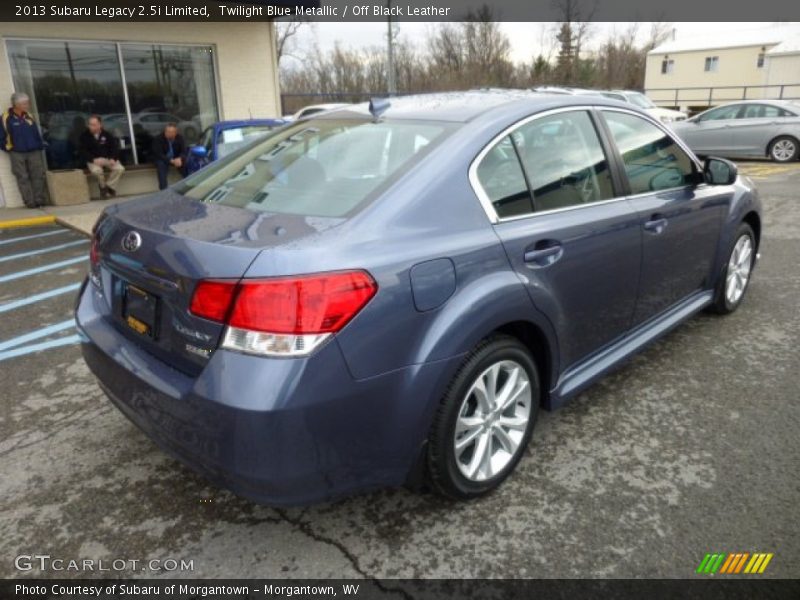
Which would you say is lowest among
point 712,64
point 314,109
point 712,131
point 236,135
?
point 712,131

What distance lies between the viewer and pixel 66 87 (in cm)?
1045

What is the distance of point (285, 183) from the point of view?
2.55 m

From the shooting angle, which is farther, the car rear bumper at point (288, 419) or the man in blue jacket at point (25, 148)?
the man in blue jacket at point (25, 148)

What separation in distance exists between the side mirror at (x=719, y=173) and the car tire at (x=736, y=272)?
0.56 m

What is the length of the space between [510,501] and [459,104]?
5.94 feet

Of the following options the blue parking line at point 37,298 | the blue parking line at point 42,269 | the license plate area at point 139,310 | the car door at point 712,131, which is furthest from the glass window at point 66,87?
the car door at point 712,131

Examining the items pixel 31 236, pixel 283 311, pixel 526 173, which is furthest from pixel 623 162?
pixel 31 236

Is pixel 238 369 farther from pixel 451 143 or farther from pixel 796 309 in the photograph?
pixel 796 309

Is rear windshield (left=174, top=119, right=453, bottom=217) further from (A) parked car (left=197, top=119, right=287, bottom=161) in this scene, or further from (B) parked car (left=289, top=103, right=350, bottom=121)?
(A) parked car (left=197, top=119, right=287, bottom=161)

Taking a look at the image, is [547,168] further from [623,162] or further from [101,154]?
[101,154]

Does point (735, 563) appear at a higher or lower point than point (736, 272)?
lower

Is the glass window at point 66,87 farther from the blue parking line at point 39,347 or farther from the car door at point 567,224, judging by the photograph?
the car door at point 567,224

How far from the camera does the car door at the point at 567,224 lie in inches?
98.6

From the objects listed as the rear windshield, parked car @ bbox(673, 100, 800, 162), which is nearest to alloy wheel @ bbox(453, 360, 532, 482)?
the rear windshield
